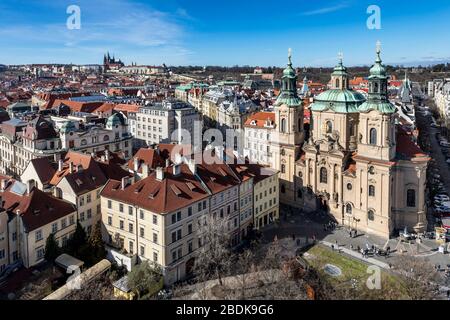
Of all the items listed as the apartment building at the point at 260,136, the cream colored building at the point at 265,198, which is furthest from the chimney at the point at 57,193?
the apartment building at the point at 260,136

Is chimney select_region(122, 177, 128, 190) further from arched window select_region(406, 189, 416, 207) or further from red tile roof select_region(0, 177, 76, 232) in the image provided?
arched window select_region(406, 189, 416, 207)

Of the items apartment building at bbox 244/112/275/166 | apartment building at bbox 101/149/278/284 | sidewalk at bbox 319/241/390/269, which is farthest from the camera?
apartment building at bbox 244/112/275/166

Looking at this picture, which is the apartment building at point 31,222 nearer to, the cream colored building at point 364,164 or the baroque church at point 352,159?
the baroque church at point 352,159

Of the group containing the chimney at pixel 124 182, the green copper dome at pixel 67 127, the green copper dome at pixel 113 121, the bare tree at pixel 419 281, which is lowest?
the bare tree at pixel 419 281

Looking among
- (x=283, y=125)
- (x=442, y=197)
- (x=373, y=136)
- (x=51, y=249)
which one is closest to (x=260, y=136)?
(x=283, y=125)

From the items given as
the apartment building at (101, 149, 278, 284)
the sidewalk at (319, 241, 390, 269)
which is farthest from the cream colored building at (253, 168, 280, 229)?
the sidewalk at (319, 241, 390, 269)
